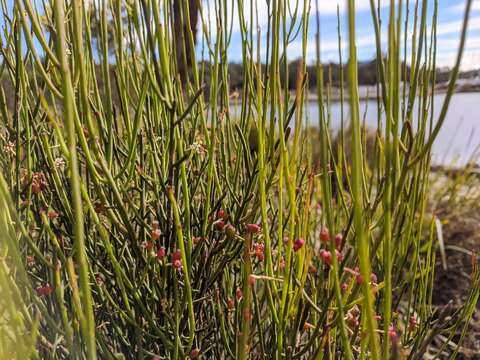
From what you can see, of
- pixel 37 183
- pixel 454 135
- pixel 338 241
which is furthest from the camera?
pixel 454 135

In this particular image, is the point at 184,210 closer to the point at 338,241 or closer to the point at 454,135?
the point at 338,241

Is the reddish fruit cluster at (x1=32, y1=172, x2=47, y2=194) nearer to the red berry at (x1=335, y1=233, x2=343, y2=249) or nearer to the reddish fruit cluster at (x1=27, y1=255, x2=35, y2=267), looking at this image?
the reddish fruit cluster at (x1=27, y1=255, x2=35, y2=267)

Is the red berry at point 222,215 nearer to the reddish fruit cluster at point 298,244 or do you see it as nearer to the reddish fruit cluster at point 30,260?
the reddish fruit cluster at point 298,244

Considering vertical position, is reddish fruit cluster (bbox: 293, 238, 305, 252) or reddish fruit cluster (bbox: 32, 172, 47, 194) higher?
reddish fruit cluster (bbox: 32, 172, 47, 194)

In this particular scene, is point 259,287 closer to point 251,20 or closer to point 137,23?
point 251,20

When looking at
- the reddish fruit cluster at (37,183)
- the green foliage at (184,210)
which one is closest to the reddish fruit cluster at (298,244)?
the green foliage at (184,210)

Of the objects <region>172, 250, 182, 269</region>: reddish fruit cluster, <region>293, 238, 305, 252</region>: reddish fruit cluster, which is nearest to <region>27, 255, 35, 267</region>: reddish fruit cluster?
<region>172, 250, 182, 269</region>: reddish fruit cluster

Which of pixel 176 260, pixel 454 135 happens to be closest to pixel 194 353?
pixel 176 260

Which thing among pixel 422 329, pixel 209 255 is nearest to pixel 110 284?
pixel 209 255

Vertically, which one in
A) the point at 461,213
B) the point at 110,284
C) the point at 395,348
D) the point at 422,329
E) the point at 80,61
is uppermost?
the point at 80,61

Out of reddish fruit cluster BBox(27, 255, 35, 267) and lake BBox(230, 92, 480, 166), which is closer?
reddish fruit cluster BBox(27, 255, 35, 267)

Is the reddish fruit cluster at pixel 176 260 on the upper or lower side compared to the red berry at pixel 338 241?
lower

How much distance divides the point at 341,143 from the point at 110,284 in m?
0.47

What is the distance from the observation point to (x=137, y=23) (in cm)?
64
